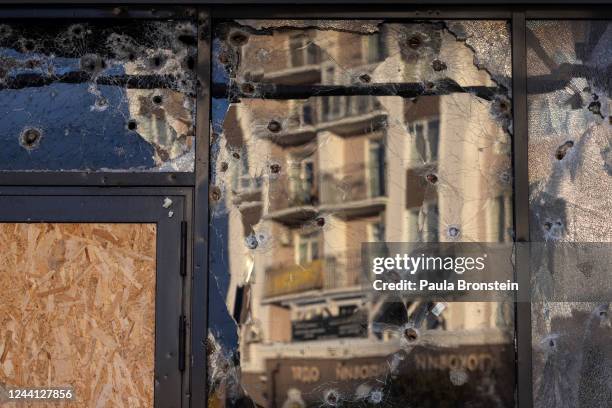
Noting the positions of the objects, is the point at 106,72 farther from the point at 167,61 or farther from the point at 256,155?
the point at 256,155

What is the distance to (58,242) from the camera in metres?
4.15

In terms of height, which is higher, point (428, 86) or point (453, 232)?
point (428, 86)

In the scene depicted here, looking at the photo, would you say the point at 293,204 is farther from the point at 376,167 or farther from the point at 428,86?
the point at 428,86

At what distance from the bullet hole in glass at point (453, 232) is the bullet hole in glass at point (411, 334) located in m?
0.51

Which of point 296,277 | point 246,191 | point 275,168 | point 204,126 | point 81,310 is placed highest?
point 204,126

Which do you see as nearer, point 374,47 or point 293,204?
point 293,204

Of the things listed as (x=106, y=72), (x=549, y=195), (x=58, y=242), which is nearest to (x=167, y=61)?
(x=106, y=72)

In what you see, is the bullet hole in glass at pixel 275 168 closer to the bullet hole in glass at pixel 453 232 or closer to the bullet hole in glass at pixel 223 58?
the bullet hole in glass at pixel 223 58

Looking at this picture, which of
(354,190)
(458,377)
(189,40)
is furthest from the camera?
(189,40)

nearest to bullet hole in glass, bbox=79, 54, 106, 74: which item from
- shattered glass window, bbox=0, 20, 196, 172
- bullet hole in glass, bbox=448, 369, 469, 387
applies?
shattered glass window, bbox=0, 20, 196, 172

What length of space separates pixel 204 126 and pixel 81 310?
112 cm

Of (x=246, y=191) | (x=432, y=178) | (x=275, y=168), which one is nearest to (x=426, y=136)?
(x=432, y=178)

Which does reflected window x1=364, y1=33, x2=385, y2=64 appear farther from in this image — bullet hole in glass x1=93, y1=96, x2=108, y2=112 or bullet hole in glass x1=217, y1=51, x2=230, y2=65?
bullet hole in glass x1=93, y1=96, x2=108, y2=112

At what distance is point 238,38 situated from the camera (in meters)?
4.30
